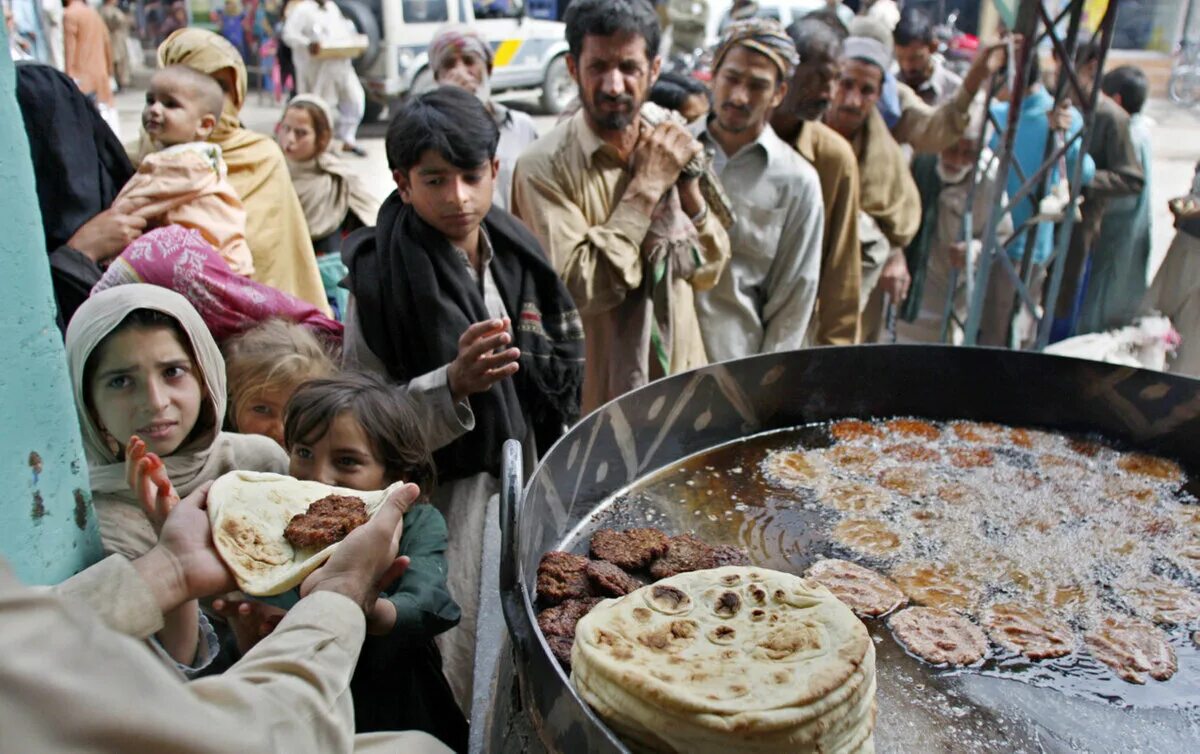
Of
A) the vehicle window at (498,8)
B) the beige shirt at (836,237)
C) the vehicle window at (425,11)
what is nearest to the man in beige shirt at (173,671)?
the beige shirt at (836,237)

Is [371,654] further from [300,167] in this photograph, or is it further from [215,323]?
[300,167]

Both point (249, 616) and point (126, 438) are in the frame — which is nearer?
point (249, 616)

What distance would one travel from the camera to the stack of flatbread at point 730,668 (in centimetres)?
125

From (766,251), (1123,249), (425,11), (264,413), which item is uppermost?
(425,11)

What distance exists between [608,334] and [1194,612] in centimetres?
189

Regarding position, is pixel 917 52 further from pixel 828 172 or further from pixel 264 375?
pixel 264 375

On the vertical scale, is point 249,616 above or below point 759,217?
below

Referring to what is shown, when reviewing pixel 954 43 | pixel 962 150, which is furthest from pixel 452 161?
pixel 954 43

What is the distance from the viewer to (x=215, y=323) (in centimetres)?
218

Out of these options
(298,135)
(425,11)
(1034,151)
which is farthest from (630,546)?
(425,11)

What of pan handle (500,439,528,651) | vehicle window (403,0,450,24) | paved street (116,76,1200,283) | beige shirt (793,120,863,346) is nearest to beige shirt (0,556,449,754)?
pan handle (500,439,528,651)

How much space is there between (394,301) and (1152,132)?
13606 mm

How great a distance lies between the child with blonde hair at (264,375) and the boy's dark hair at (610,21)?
4.58 feet

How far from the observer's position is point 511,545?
1.44 meters
